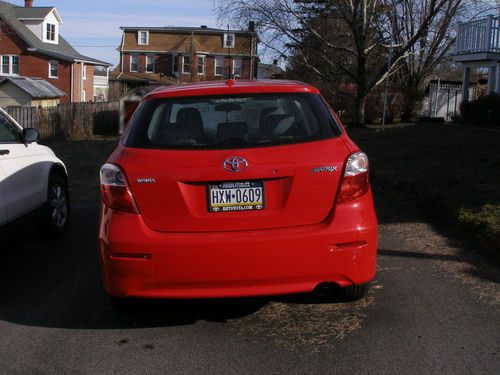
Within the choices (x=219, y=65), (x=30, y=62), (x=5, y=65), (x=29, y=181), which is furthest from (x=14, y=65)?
(x=29, y=181)

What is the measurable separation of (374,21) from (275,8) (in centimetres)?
550

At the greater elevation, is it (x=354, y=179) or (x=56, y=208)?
(x=354, y=179)

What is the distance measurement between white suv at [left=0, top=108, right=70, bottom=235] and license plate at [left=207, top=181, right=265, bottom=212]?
2.53 m

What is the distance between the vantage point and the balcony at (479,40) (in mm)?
21734

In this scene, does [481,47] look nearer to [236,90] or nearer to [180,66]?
[236,90]

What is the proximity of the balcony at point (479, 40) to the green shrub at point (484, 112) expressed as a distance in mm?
5545

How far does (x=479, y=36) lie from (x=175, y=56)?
153 feet

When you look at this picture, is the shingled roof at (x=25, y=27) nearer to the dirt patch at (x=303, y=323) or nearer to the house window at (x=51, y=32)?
the house window at (x=51, y=32)

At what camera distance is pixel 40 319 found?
4.51 metres

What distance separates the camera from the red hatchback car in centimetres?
389

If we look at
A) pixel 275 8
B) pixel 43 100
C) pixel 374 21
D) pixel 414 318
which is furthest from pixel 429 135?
pixel 43 100

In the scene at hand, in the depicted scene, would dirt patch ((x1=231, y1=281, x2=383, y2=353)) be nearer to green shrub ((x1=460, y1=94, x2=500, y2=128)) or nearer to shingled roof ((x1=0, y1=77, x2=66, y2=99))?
green shrub ((x1=460, y1=94, x2=500, y2=128))

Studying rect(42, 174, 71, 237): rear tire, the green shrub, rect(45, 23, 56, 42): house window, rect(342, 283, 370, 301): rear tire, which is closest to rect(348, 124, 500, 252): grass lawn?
the green shrub

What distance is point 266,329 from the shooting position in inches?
167
